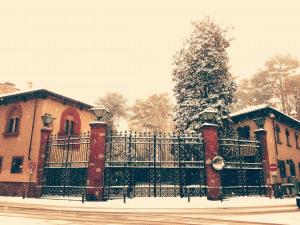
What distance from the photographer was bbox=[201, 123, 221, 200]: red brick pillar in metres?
14.3

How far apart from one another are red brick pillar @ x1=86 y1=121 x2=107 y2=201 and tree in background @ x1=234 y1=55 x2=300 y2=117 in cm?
3135

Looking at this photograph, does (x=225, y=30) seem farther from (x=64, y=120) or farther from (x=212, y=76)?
(x=64, y=120)

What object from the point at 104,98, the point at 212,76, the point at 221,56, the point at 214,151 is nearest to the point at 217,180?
the point at 214,151

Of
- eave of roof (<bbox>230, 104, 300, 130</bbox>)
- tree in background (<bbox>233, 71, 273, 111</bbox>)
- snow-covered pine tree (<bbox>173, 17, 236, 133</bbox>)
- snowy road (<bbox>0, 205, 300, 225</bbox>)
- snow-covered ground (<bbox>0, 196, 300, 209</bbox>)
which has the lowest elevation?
→ snowy road (<bbox>0, 205, 300, 225</bbox>)

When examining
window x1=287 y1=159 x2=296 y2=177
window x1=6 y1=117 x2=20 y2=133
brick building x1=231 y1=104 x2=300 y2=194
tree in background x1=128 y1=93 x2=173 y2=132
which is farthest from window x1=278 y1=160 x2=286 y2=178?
tree in background x1=128 y1=93 x2=173 y2=132

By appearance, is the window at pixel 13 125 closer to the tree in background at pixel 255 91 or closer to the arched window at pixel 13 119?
the arched window at pixel 13 119

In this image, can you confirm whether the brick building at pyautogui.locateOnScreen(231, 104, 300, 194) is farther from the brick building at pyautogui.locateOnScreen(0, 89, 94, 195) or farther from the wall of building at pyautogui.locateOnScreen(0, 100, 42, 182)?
the wall of building at pyautogui.locateOnScreen(0, 100, 42, 182)

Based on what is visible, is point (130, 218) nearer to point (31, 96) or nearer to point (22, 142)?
point (22, 142)

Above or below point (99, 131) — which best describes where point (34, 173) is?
below

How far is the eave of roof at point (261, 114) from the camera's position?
21609mm

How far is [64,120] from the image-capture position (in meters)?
21.7

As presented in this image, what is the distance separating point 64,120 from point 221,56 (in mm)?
15086

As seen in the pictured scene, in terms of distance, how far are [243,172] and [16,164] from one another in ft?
52.0

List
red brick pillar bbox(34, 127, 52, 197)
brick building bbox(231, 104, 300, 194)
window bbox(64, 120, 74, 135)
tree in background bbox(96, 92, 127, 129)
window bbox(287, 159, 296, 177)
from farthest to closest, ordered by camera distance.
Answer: tree in background bbox(96, 92, 127, 129), window bbox(287, 159, 296, 177), window bbox(64, 120, 74, 135), brick building bbox(231, 104, 300, 194), red brick pillar bbox(34, 127, 52, 197)
